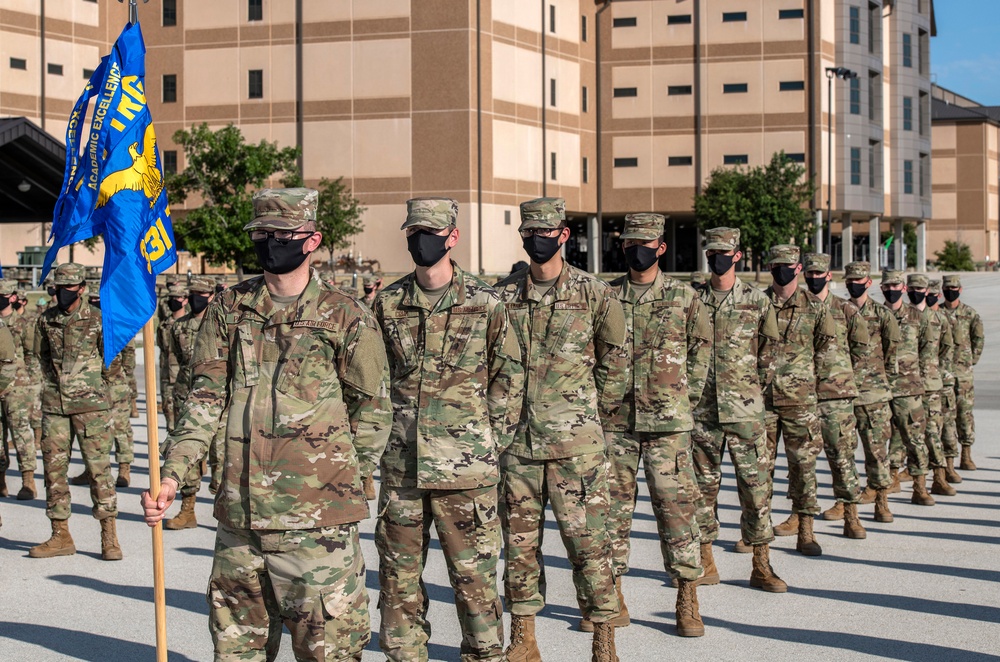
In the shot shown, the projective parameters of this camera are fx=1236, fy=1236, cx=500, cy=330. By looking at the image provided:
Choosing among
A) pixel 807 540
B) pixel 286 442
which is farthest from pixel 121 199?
pixel 807 540

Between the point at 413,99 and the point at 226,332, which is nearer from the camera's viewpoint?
the point at 226,332

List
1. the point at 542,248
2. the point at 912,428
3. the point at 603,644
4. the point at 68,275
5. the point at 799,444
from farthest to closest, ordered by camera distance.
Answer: the point at 912,428
the point at 68,275
the point at 799,444
the point at 542,248
the point at 603,644

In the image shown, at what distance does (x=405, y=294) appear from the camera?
6.61 m

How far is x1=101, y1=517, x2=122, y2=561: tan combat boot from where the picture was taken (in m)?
10.2

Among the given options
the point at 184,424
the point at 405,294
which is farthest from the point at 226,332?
the point at 405,294

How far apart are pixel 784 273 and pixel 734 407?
62.9 inches

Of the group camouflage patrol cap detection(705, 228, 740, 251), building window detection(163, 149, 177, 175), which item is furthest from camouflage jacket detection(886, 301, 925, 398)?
building window detection(163, 149, 177, 175)

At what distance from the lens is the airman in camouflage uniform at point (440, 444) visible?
6.38 meters

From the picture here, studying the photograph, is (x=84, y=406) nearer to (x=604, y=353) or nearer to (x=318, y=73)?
(x=604, y=353)

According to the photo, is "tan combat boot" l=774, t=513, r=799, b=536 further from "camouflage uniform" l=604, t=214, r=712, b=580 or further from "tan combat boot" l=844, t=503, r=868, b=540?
"camouflage uniform" l=604, t=214, r=712, b=580

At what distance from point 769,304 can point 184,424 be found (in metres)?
5.93

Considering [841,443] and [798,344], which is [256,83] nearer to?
[841,443]

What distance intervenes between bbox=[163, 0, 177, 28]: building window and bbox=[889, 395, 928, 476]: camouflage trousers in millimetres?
56585

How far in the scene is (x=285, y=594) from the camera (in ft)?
16.8
